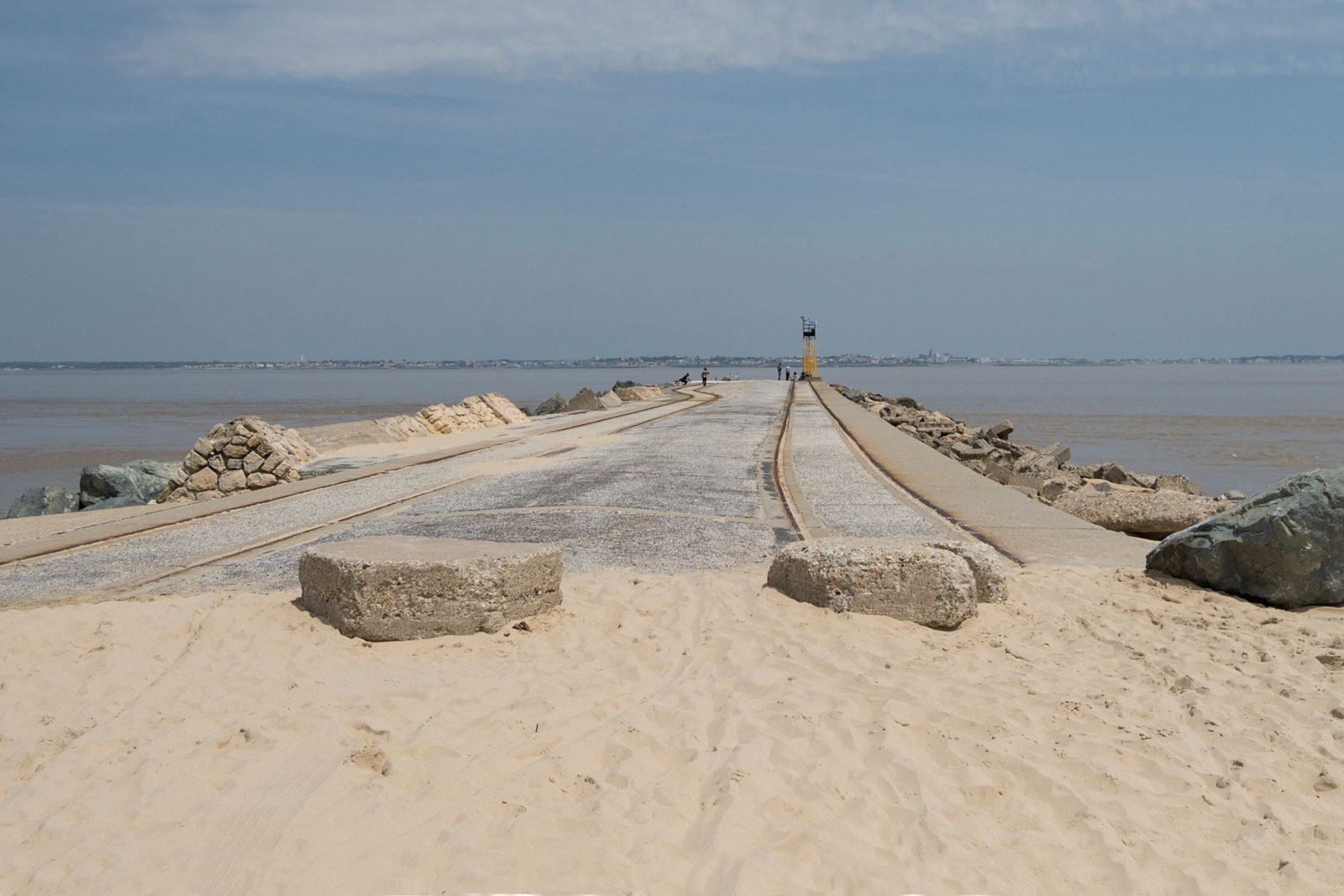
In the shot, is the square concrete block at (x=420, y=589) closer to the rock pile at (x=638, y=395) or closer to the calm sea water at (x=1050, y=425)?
the calm sea water at (x=1050, y=425)

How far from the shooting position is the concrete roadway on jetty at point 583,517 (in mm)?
7715

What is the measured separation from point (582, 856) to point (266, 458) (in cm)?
1170

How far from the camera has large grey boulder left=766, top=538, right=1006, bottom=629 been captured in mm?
5977

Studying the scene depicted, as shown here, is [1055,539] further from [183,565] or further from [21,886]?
[21,886]

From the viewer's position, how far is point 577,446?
18031 mm

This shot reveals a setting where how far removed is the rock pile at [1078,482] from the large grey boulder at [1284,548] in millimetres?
3383

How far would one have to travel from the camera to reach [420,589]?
5.61m

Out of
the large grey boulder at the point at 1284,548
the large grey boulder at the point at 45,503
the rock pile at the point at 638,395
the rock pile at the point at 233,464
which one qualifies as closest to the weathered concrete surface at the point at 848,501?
the large grey boulder at the point at 1284,548

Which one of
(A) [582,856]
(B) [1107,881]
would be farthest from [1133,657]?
(A) [582,856]

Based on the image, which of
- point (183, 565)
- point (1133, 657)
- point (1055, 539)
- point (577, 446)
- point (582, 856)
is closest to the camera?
point (582, 856)

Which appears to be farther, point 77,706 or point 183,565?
point 183,565

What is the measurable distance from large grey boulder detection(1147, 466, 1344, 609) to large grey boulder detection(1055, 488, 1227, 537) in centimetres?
336

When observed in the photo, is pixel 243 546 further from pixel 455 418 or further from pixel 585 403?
pixel 585 403

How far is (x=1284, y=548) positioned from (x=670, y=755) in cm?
465
